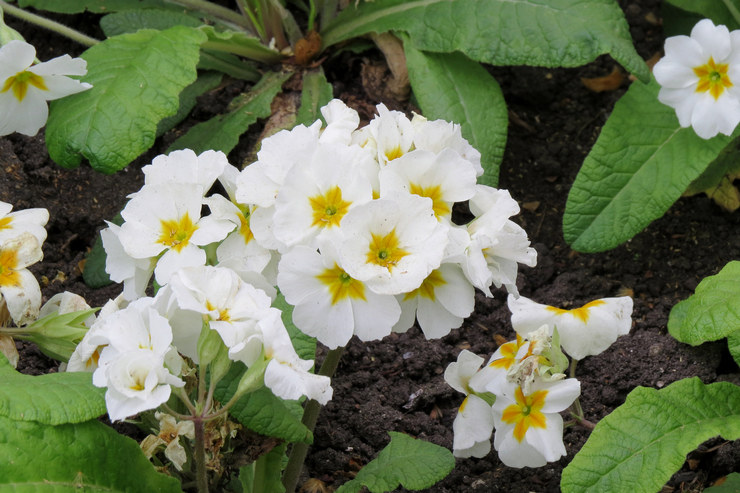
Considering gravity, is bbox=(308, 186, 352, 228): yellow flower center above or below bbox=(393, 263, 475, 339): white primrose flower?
above

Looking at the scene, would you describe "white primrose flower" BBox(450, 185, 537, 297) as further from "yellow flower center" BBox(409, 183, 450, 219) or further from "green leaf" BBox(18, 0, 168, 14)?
"green leaf" BBox(18, 0, 168, 14)

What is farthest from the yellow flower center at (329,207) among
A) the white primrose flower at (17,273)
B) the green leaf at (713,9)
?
the green leaf at (713,9)

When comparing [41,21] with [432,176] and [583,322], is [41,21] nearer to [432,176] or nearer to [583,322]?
[432,176]

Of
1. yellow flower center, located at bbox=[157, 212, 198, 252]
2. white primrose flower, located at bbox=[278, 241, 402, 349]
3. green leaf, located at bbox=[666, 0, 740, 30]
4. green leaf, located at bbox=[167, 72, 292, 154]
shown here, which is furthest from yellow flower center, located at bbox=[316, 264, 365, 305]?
green leaf, located at bbox=[666, 0, 740, 30]

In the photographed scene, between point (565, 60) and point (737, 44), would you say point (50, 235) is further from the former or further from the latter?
point (737, 44)

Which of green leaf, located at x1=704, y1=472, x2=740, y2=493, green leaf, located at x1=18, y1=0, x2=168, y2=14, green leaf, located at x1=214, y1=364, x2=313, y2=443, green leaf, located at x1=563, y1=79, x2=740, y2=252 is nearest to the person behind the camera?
green leaf, located at x1=214, y1=364, x2=313, y2=443

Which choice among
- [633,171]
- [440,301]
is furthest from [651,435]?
[633,171]
